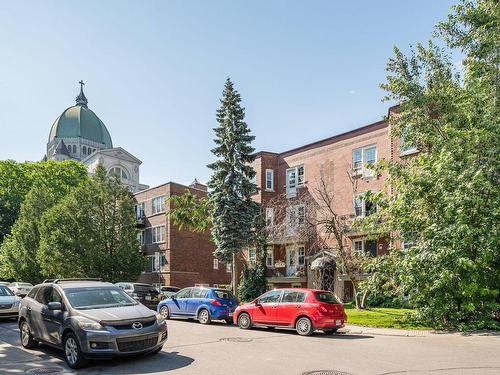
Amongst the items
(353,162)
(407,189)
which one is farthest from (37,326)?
(353,162)

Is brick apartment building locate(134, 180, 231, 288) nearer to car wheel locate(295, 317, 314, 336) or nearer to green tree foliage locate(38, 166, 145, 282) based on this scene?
green tree foliage locate(38, 166, 145, 282)

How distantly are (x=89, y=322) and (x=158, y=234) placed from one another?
125ft

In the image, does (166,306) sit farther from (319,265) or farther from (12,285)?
(12,285)

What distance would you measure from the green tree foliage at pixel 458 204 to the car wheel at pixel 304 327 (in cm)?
408

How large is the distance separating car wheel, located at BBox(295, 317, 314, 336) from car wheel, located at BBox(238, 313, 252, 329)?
2163 millimetres

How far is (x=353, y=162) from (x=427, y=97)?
45.0 ft

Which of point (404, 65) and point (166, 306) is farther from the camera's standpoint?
point (404, 65)

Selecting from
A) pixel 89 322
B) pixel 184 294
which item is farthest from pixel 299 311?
pixel 89 322

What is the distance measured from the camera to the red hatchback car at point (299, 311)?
617 inches

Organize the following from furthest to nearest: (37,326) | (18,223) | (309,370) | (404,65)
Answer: (18,223) → (404,65) → (37,326) → (309,370)

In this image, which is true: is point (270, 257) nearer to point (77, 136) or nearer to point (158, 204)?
point (158, 204)

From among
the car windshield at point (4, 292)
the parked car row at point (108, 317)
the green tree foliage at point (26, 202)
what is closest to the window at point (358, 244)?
the parked car row at point (108, 317)

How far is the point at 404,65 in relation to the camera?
23.2m

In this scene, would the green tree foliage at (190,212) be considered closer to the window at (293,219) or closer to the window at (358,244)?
the window at (293,219)
